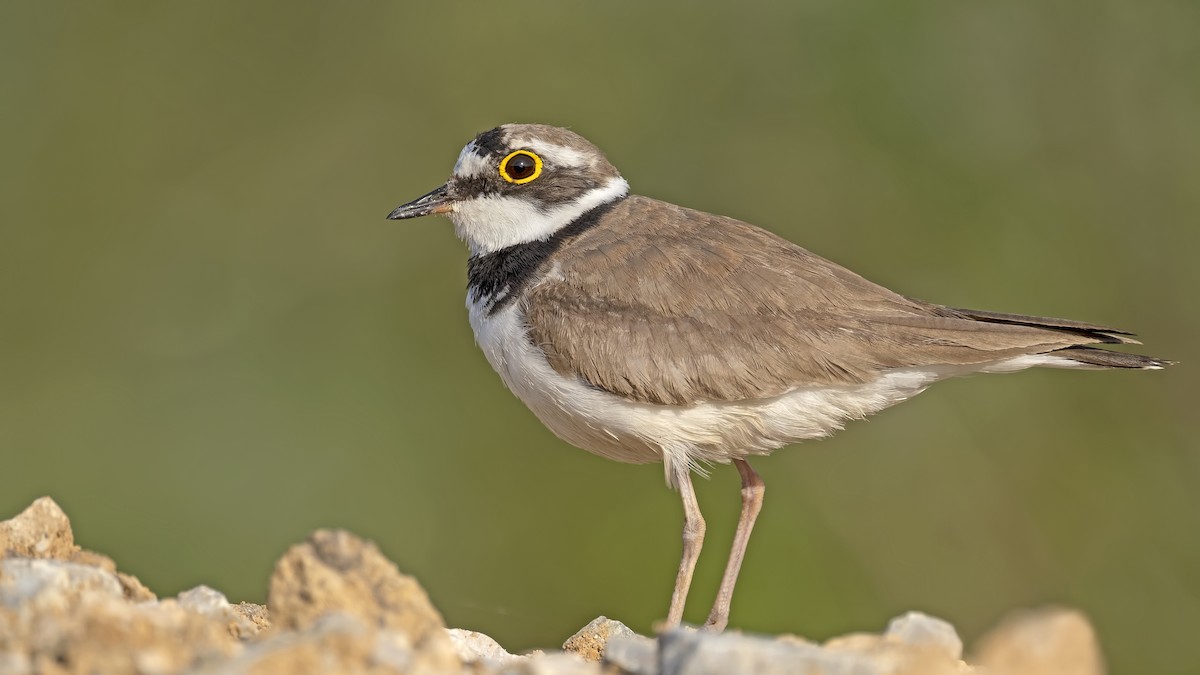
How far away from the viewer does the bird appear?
4.70 m

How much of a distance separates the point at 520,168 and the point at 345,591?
8.61 feet

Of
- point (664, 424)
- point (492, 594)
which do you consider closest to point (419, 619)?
point (664, 424)

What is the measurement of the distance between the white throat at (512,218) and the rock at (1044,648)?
8.90 ft

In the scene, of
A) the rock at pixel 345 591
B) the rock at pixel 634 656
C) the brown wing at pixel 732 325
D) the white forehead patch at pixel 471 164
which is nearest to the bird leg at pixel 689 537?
the brown wing at pixel 732 325

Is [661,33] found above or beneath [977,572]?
above

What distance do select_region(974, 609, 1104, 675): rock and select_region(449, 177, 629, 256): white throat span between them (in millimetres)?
2713

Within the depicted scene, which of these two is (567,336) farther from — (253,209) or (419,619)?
(253,209)

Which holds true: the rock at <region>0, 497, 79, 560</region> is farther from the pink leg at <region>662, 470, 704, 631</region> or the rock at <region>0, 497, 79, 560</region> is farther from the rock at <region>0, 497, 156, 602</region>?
the pink leg at <region>662, 470, 704, 631</region>

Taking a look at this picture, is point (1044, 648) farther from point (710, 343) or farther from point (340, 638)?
point (710, 343)

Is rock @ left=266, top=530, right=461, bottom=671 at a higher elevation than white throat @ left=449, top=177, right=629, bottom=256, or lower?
lower

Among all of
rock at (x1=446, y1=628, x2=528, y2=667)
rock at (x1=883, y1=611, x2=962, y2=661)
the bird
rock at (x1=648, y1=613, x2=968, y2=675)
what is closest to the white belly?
the bird

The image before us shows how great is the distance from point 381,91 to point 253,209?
1.16 meters

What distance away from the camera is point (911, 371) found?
15.6 feet

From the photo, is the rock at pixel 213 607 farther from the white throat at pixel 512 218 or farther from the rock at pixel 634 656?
the white throat at pixel 512 218
